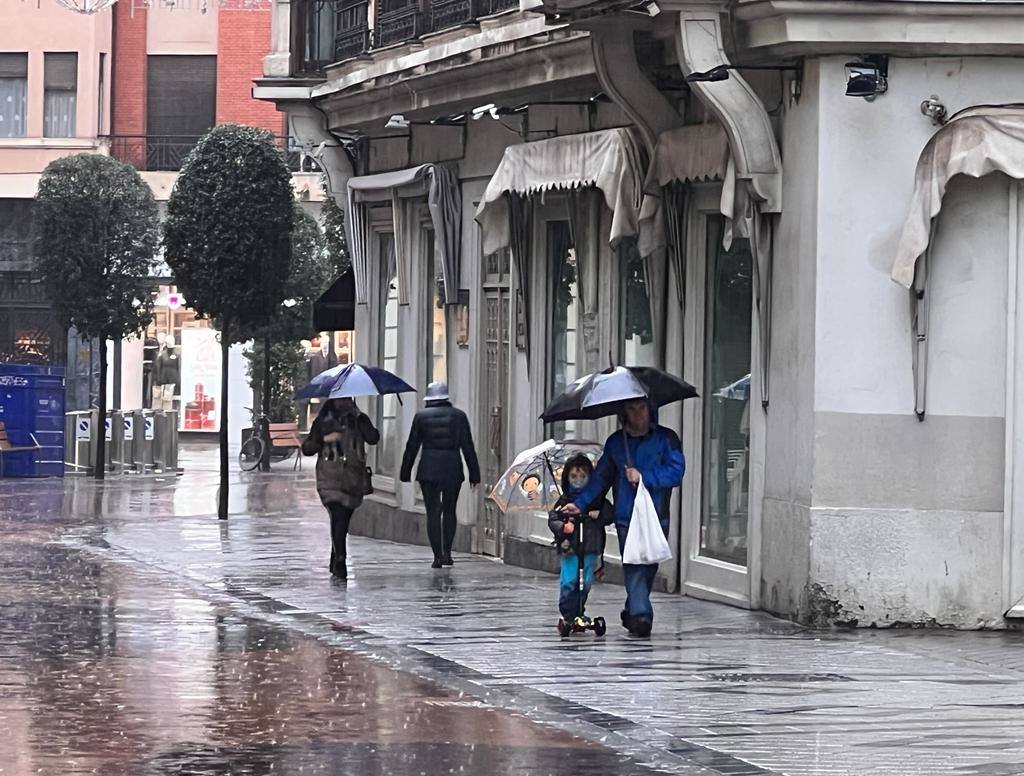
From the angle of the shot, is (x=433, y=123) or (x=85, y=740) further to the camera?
(x=433, y=123)

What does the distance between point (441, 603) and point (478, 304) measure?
5.58m

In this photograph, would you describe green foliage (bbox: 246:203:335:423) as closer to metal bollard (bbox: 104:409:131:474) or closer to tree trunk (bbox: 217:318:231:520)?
metal bollard (bbox: 104:409:131:474)

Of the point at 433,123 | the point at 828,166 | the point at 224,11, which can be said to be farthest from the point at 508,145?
the point at 224,11

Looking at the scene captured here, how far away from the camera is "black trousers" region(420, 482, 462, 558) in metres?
21.0

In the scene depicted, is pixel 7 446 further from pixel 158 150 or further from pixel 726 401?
pixel 726 401

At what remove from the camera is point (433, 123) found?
73.4 ft

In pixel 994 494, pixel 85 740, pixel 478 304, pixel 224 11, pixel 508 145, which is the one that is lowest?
pixel 85 740

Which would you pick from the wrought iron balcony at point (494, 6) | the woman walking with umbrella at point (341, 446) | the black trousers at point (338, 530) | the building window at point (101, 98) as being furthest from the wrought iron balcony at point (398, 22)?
the building window at point (101, 98)

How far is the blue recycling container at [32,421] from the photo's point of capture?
3734 centimetres

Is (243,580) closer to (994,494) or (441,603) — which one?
(441,603)

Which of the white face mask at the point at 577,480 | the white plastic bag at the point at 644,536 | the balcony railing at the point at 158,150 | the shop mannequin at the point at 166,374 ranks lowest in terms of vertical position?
the white plastic bag at the point at 644,536

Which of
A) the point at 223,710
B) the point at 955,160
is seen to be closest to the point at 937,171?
the point at 955,160

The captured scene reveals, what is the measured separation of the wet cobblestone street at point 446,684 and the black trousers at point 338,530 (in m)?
0.30

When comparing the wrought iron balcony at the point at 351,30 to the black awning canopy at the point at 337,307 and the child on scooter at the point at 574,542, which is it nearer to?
the black awning canopy at the point at 337,307
